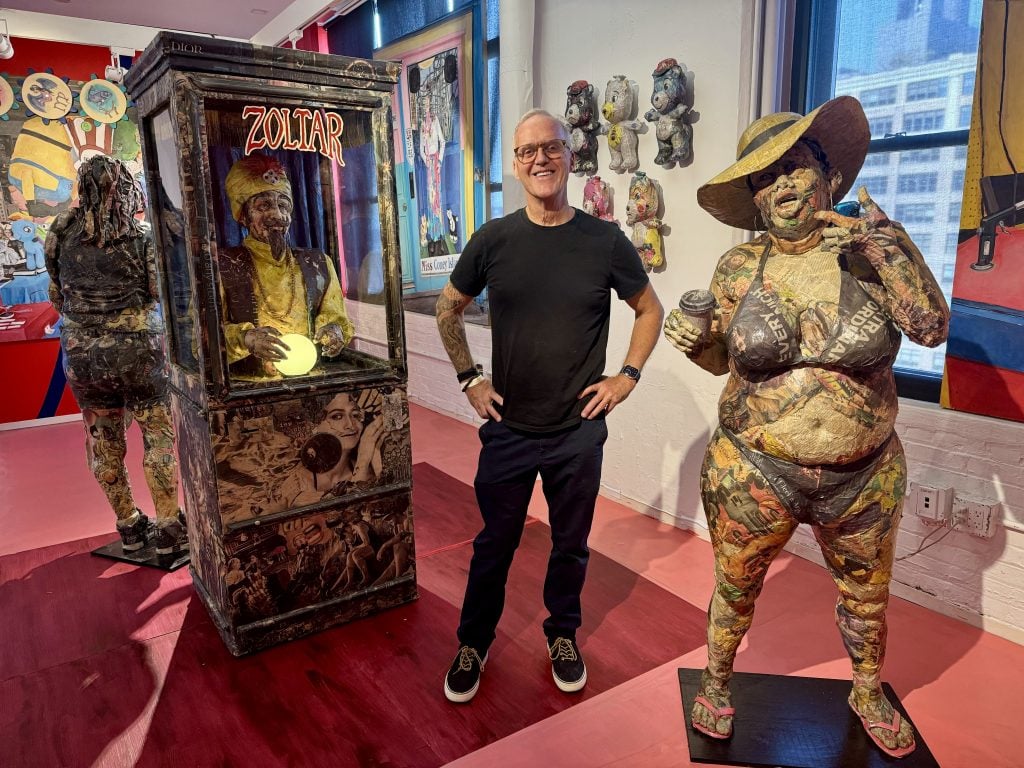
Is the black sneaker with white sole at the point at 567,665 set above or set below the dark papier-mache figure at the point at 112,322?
below

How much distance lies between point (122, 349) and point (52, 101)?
3.88 metres

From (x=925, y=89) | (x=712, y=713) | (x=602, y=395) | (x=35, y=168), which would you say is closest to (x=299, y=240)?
(x=602, y=395)

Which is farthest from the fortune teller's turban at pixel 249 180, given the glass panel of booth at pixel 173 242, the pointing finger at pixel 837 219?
the pointing finger at pixel 837 219

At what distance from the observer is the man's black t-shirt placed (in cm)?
207

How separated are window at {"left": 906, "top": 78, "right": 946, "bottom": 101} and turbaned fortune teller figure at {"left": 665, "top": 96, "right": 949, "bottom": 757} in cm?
112

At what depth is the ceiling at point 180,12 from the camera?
18.8 feet

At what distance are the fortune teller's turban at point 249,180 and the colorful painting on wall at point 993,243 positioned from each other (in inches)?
95.7

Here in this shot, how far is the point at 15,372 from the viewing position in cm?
572

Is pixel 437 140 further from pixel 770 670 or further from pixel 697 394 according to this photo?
pixel 770 670

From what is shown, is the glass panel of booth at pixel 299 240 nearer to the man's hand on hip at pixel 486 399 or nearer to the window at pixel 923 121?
the man's hand on hip at pixel 486 399

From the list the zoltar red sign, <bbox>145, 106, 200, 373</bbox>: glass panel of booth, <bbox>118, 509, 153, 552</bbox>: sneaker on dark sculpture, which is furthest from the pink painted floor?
the zoltar red sign

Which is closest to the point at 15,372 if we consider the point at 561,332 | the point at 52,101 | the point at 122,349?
the point at 52,101

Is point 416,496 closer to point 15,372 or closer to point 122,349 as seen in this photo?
point 122,349

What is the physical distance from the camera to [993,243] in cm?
239
